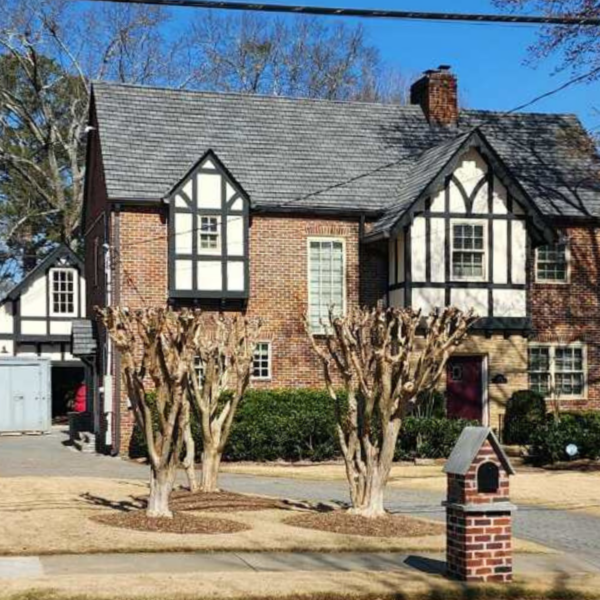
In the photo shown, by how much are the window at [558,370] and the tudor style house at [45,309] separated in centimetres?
1948

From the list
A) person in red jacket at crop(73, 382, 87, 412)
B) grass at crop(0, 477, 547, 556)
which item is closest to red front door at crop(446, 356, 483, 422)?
grass at crop(0, 477, 547, 556)

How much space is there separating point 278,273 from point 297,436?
492 centimetres

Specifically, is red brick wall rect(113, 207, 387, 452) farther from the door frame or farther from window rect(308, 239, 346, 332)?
the door frame

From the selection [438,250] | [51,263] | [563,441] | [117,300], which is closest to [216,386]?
[563,441]

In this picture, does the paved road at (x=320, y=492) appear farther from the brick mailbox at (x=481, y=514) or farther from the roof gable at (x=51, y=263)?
the roof gable at (x=51, y=263)

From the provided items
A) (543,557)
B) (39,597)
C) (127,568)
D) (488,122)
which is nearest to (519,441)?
(488,122)

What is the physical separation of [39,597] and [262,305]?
Answer: 61.4 ft

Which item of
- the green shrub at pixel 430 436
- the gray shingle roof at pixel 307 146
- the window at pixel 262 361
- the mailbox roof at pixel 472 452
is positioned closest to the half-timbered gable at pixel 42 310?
the gray shingle roof at pixel 307 146

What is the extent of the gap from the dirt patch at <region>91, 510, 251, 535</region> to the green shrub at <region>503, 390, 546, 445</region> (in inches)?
577

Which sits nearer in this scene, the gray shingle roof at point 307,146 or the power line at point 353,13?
the power line at point 353,13

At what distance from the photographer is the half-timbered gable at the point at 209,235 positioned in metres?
27.9

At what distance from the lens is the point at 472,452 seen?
11.9 m

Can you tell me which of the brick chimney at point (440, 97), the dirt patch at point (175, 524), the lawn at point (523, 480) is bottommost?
the lawn at point (523, 480)

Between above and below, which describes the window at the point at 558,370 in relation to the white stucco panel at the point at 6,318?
below
